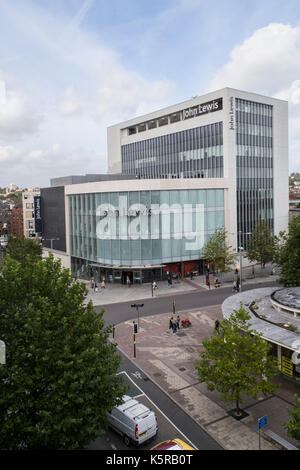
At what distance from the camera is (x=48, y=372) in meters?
13.7

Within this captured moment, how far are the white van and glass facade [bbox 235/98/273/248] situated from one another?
46.2m

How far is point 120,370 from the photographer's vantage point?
24469 mm

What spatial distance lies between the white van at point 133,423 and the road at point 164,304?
16.8 meters

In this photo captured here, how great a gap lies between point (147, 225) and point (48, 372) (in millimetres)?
36620

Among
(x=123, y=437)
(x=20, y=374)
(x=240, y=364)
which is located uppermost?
(x=20, y=374)

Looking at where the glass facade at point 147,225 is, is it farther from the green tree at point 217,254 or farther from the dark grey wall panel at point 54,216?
the dark grey wall panel at point 54,216

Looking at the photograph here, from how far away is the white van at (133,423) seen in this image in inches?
646

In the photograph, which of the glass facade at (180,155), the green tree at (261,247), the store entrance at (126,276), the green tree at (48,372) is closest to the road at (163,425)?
the green tree at (48,372)

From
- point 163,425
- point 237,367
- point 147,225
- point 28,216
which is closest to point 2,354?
point 163,425

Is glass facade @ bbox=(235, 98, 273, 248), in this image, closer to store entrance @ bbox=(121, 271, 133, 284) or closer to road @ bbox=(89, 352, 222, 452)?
store entrance @ bbox=(121, 271, 133, 284)

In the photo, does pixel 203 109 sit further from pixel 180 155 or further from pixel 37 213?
pixel 37 213
